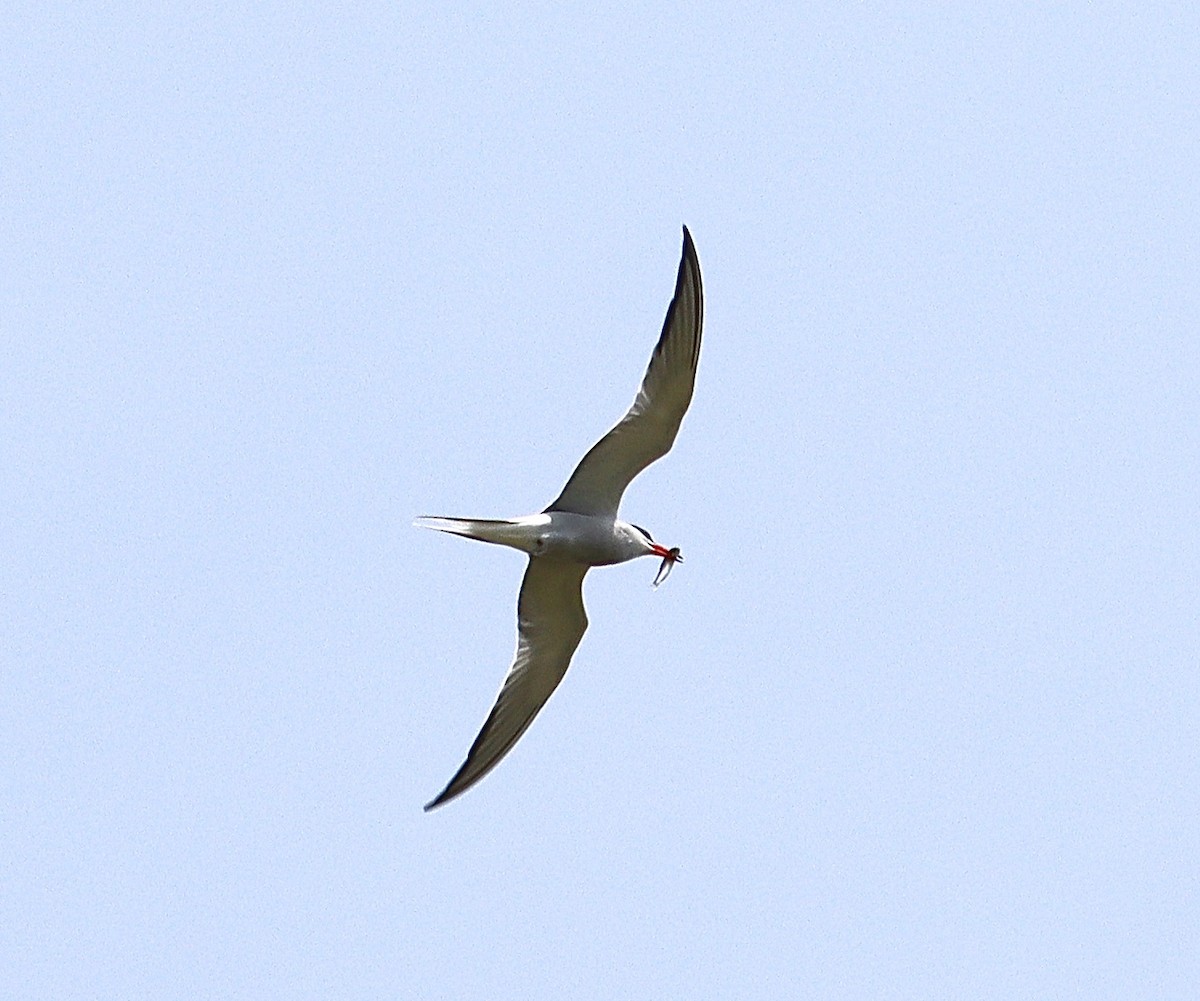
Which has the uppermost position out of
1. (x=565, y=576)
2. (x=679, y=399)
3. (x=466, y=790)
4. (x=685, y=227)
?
(x=685, y=227)

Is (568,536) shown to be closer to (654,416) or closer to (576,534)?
(576,534)

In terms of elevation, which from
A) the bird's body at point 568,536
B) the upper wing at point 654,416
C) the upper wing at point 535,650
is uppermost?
the upper wing at point 654,416

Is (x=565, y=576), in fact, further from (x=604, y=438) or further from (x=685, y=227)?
(x=685, y=227)

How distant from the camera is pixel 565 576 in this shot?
2008 cm

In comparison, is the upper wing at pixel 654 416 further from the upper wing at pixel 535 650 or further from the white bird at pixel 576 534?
the upper wing at pixel 535 650

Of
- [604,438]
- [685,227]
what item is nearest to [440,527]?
[604,438]

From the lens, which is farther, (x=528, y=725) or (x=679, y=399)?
(x=528, y=725)

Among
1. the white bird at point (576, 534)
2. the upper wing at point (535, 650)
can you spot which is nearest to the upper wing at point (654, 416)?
the white bird at point (576, 534)

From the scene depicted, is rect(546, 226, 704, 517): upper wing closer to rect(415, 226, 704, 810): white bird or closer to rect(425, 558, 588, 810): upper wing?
rect(415, 226, 704, 810): white bird

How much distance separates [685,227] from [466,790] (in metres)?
5.47

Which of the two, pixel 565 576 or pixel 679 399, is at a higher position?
pixel 679 399

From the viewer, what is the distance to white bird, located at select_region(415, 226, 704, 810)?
18.8 meters

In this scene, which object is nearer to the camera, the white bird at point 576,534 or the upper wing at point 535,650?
the white bird at point 576,534

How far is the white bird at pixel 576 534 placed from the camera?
18.8 meters
